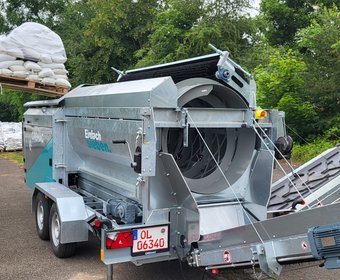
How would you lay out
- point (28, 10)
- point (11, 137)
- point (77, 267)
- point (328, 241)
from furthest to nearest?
point (28, 10) < point (11, 137) < point (77, 267) < point (328, 241)

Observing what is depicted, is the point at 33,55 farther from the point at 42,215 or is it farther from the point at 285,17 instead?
the point at 285,17

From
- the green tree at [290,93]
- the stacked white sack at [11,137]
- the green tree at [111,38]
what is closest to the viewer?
the green tree at [290,93]

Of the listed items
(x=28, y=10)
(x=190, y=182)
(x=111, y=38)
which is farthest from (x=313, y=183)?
(x=28, y=10)

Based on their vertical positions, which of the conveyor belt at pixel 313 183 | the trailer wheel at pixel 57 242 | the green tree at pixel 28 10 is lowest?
the trailer wheel at pixel 57 242

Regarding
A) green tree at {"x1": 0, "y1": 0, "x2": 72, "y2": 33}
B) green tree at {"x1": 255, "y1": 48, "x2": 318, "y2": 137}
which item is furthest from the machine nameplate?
green tree at {"x1": 0, "y1": 0, "x2": 72, "y2": 33}

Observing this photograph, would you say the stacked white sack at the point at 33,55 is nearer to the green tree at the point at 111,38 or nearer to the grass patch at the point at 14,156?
the grass patch at the point at 14,156

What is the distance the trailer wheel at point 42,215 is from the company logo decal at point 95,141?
115 cm

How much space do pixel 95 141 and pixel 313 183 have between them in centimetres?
261

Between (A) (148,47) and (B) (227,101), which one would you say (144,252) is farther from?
(A) (148,47)

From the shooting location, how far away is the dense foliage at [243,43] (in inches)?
568

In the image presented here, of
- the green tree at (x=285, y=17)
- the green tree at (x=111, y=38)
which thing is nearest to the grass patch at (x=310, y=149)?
the green tree at (x=285, y=17)

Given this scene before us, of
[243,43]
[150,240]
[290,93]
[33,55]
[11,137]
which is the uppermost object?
[243,43]

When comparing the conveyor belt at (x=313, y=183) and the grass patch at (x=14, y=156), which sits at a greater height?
the conveyor belt at (x=313, y=183)

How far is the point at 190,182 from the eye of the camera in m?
4.62
